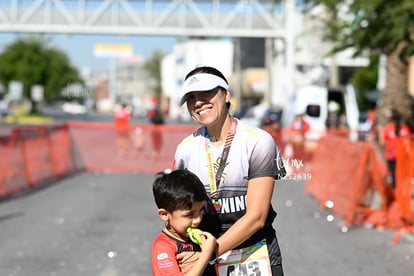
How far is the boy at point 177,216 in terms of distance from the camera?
135 inches

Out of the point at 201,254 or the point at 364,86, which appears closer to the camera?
the point at 201,254

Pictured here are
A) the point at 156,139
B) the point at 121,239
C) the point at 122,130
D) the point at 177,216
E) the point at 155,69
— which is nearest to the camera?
the point at 177,216

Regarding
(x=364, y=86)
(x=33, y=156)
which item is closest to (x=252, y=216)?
(x=33, y=156)

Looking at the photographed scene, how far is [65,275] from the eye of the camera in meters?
8.11

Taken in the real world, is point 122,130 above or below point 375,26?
below

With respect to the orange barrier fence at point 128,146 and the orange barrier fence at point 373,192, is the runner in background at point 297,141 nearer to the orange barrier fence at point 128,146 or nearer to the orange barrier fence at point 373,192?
the orange barrier fence at point 128,146

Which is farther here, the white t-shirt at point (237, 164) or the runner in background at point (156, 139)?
the runner in background at point (156, 139)

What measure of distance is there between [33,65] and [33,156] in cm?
6130

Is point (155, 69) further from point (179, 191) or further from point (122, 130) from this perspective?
point (179, 191)

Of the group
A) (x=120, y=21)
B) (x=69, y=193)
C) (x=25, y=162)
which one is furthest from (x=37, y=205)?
(x=120, y=21)

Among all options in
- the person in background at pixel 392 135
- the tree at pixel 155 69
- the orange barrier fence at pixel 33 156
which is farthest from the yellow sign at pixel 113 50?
the tree at pixel 155 69

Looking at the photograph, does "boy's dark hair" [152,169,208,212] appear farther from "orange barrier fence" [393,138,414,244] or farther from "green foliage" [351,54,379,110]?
"green foliage" [351,54,379,110]

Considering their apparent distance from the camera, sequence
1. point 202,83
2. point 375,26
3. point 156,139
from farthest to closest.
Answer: point 156,139
point 375,26
point 202,83

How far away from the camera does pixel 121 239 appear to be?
1045 cm
